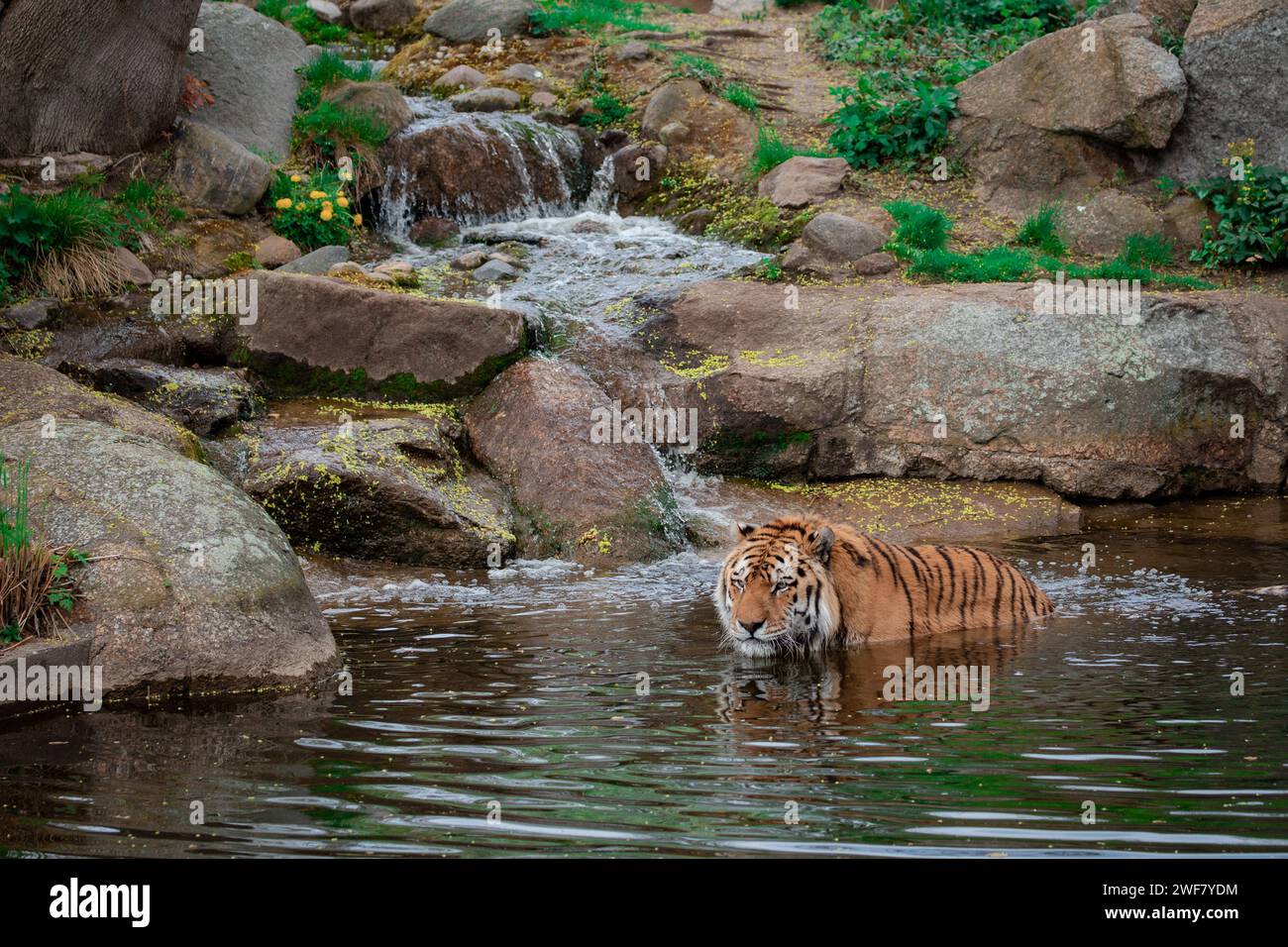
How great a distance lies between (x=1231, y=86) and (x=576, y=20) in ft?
27.8

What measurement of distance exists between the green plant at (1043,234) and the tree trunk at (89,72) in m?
8.23

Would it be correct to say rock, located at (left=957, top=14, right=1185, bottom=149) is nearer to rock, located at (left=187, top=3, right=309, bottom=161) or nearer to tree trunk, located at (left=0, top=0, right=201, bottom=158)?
rock, located at (left=187, top=3, right=309, bottom=161)

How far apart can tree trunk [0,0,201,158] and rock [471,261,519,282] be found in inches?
130

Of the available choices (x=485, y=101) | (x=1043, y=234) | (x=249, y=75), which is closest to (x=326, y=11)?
(x=485, y=101)

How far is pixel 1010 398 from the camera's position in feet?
35.8

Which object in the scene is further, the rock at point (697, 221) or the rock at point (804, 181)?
the rock at point (697, 221)

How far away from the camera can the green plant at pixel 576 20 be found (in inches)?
709

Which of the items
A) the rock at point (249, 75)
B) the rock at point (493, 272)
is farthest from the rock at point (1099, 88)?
the rock at point (249, 75)

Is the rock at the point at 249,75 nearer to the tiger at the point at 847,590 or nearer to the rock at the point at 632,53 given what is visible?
the rock at the point at 632,53

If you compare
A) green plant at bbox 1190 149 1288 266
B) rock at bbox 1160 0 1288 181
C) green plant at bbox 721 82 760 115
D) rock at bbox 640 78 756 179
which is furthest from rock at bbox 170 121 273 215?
rock at bbox 1160 0 1288 181

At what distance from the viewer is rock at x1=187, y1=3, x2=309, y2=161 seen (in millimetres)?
14000

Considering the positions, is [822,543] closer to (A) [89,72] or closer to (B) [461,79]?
(A) [89,72]

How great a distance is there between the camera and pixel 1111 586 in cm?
829

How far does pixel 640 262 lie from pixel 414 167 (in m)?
2.95
